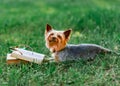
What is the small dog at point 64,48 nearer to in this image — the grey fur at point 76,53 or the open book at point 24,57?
the grey fur at point 76,53

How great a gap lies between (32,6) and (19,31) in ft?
10.6

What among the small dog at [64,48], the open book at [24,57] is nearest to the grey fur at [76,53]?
the small dog at [64,48]

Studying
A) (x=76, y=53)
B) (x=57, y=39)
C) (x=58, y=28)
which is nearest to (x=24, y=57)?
(x=57, y=39)

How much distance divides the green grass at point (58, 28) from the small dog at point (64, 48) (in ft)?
0.26

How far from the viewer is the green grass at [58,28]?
213 inches

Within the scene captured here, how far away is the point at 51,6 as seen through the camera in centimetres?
1152

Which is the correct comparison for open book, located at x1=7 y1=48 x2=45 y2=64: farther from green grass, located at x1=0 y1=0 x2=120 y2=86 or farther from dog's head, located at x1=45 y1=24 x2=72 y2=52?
dog's head, located at x1=45 y1=24 x2=72 y2=52

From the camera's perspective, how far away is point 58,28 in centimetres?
866

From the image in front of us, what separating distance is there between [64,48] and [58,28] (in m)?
2.76

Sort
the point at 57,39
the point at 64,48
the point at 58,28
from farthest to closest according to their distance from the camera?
the point at 58,28
the point at 64,48
the point at 57,39

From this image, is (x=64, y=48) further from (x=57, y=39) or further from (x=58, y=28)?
(x=58, y=28)

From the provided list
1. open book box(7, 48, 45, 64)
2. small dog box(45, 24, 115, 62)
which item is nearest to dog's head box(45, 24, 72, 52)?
small dog box(45, 24, 115, 62)

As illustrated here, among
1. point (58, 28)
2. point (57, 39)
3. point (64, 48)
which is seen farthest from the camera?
point (58, 28)

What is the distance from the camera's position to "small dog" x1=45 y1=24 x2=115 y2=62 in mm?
5840
